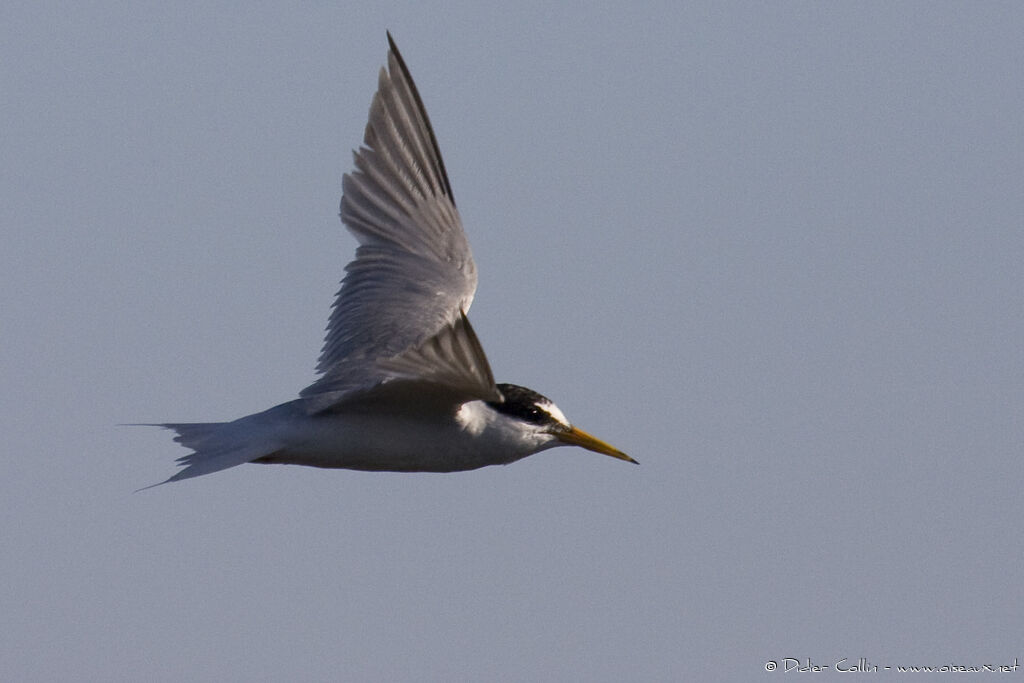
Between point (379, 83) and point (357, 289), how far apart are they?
1.23 m

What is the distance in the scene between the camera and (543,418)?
834cm

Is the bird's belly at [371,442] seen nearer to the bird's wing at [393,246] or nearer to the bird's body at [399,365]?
the bird's body at [399,365]

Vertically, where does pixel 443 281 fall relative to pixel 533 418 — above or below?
above

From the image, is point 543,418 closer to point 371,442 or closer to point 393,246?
point 371,442

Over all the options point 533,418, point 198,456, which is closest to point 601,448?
point 533,418

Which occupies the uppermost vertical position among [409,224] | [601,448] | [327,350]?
[409,224]

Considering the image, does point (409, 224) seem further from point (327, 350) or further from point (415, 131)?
point (327, 350)

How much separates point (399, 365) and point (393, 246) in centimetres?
202

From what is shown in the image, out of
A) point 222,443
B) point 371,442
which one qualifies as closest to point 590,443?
point 371,442

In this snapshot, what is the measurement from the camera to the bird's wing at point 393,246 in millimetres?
7418

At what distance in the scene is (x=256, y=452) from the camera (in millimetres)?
7508

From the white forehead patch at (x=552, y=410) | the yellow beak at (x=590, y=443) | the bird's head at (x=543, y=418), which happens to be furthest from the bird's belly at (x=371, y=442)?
the yellow beak at (x=590, y=443)

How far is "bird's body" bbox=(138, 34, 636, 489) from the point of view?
22.7ft

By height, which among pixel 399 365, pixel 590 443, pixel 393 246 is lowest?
pixel 590 443
